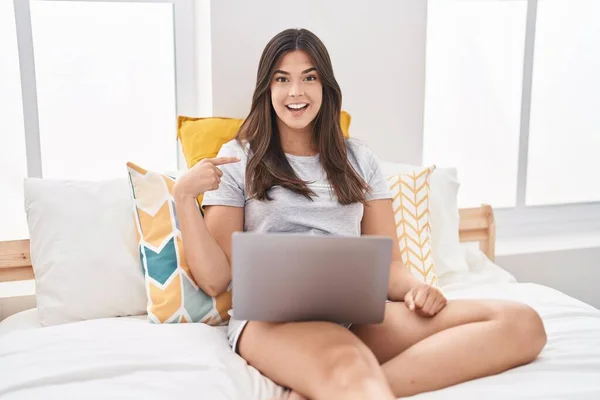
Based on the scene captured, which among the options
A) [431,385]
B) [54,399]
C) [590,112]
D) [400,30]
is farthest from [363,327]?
[590,112]

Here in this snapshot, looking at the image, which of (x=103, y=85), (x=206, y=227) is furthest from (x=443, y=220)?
(x=103, y=85)

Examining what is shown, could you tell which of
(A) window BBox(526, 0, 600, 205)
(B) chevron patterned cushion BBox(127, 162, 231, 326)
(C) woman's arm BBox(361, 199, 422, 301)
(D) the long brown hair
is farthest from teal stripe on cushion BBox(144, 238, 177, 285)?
(A) window BBox(526, 0, 600, 205)

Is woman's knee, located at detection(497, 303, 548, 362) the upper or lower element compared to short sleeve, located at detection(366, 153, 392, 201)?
lower

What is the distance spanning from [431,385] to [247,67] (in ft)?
3.77

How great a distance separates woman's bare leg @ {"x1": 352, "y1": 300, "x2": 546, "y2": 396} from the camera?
1255mm

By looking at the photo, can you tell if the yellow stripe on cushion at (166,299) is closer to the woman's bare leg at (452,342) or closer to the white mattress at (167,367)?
the white mattress at (167,367)

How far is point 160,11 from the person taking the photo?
2.13 m

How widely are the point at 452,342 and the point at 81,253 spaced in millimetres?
886

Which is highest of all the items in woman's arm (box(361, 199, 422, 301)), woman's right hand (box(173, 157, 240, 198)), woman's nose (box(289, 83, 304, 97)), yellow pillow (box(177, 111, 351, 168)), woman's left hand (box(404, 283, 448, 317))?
woman's nose (box(289, 83, 304, 97))

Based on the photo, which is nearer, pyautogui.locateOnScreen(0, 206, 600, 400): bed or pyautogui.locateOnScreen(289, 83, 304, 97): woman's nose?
pyautogui.locateOnScreen(0, 206, 600, 400): bed

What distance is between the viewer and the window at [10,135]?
198cm

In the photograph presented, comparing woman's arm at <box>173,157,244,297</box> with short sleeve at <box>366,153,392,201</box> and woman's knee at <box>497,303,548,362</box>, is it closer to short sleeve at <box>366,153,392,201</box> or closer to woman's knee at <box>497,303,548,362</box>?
short sleeve at <box>366,153,392,201</box>

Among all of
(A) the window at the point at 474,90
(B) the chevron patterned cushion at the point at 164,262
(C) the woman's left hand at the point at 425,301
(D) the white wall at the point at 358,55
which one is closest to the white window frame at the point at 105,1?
(D) the white wall at the point at 358,55

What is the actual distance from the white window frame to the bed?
69 centimetres
